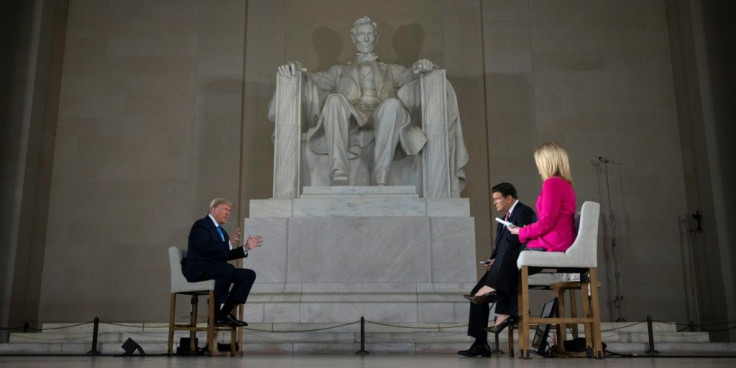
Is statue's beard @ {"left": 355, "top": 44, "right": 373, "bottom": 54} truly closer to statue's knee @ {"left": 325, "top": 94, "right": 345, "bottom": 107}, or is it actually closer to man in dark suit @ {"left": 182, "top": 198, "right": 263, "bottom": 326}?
statue's knee @ {"left": 325, "top": 94, "right": 345, "bottom": 107}

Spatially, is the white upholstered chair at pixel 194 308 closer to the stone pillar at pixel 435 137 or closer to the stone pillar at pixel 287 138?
the stone pillar at pixel 287 138

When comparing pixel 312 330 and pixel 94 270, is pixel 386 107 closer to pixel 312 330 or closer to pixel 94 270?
pixel 312 330

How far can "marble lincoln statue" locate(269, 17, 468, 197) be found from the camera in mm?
7750

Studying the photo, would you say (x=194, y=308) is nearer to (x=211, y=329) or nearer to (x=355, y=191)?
(x=211, y=329)

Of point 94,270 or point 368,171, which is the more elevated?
point 368,171

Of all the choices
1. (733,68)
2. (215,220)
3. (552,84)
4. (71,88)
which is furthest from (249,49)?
(733,68)

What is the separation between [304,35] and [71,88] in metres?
3.19

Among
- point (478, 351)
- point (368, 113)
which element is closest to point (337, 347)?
point (478, 351)

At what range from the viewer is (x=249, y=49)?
33.9 ft

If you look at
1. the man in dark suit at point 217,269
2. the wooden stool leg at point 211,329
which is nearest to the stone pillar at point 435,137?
the man in dark suit at point 217,269

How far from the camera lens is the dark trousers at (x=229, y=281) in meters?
5.64

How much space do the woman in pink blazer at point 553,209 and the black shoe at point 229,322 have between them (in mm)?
2075

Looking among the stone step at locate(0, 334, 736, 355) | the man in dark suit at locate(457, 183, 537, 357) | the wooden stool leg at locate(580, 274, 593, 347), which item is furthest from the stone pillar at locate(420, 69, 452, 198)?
the wooden stool leg at locate(580, 274, 593, 347)

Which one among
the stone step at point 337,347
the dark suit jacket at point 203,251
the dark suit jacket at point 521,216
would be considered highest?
the dark suit jacket at point 521,216
